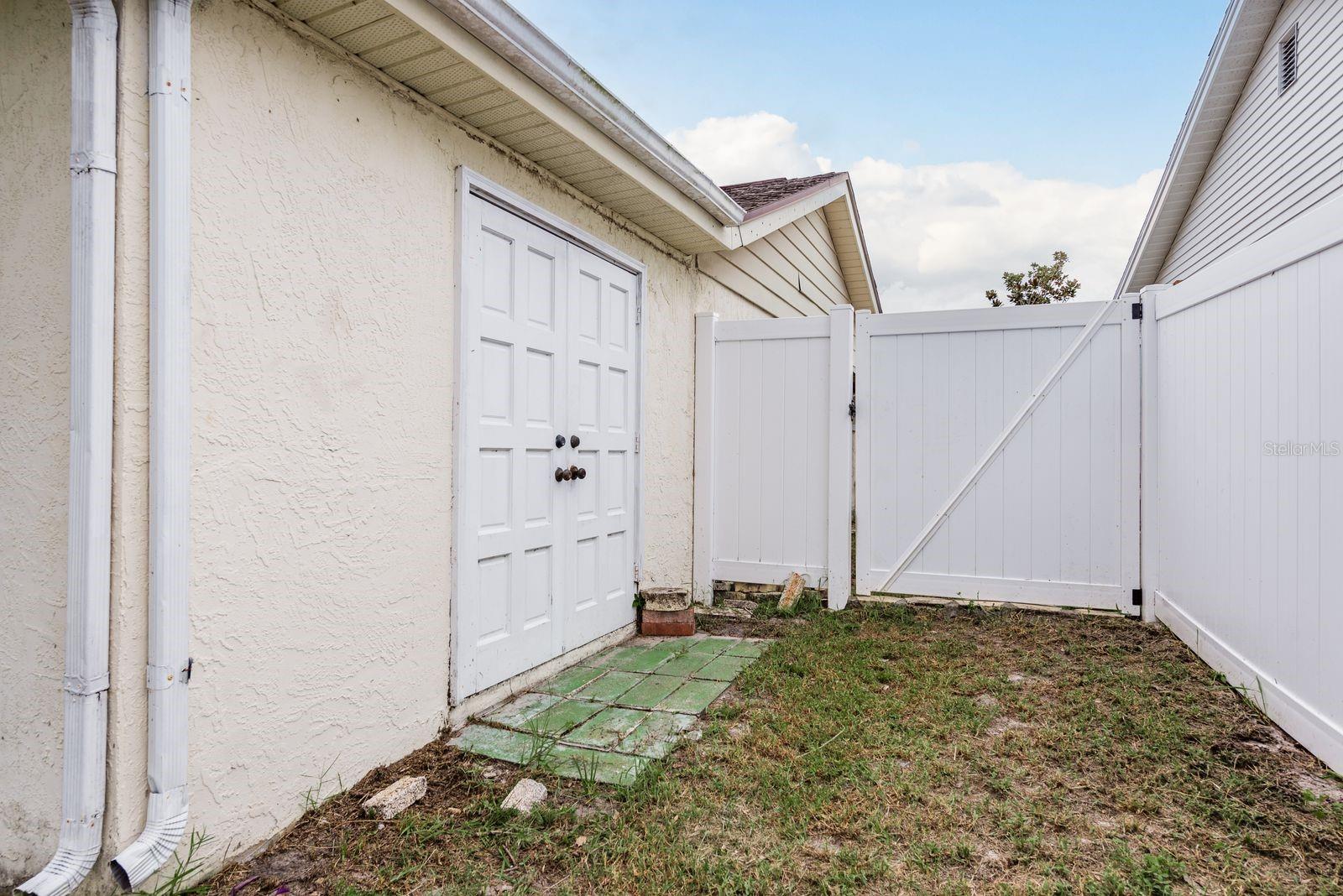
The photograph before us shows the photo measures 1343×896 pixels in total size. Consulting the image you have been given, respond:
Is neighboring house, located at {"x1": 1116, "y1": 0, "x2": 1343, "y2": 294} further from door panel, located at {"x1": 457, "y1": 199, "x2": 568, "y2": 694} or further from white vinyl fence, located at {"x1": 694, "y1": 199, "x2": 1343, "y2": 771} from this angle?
door panel, located at {"x1": 457, "y1": 199, "x2": 568, "y2": 694}

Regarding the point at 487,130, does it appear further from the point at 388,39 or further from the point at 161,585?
the point at 161,585

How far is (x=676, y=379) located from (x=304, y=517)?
3.04m

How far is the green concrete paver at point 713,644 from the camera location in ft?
13.3

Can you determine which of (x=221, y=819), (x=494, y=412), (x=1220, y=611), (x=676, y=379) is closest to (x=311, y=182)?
(x=494, y=412)

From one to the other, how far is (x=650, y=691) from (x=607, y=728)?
1.59 feet

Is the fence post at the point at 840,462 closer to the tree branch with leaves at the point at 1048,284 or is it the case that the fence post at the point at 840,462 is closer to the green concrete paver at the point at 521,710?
the green concrete paver at the point at 521,710

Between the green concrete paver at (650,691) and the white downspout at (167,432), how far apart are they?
178cm

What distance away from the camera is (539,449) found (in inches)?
135

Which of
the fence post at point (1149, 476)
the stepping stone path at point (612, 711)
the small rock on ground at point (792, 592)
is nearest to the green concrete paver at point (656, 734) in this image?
the stepping stone path at point (612, 711)

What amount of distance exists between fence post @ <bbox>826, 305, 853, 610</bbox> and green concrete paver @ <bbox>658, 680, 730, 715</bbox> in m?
1.66

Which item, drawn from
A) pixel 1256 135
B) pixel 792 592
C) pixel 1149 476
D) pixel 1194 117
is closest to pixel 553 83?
pixel 792 592

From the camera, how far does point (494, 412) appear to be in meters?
3.12

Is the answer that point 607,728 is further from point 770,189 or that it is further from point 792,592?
point 770,189

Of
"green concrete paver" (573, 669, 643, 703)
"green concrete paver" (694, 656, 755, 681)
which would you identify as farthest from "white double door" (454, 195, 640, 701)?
"green concrete paver" (694, 656, 755, 681)
